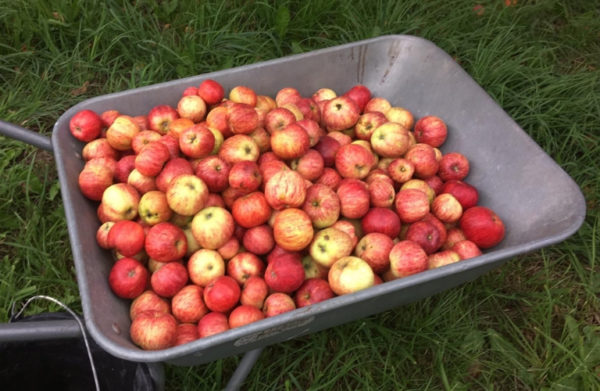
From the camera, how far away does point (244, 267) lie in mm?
2346

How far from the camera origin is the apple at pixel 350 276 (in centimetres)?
218

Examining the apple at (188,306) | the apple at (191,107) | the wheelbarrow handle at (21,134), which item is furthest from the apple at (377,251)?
the wheelbarrow handle at (21,134)

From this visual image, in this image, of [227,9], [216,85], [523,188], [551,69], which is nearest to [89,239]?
[216,85]

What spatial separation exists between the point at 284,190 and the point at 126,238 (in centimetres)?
78

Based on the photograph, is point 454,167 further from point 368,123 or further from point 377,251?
point 377,251

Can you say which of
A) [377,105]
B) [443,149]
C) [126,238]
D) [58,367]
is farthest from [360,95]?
[58,367]

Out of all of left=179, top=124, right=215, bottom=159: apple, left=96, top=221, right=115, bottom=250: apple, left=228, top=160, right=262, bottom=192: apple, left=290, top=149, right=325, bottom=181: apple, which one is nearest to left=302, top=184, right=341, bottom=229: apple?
left=290, top=149, right=325, bottom=181: apple

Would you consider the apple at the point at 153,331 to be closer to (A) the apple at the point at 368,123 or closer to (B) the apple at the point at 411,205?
(B) the apple at the point at 411,205

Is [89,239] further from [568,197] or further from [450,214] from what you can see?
[568,197]

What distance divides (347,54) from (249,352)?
1948mm

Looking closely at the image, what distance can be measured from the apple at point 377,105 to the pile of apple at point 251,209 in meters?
0.26

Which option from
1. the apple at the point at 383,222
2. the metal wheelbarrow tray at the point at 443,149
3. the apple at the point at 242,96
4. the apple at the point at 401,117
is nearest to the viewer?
the metal wheelbarrow tray at the point at 443,149

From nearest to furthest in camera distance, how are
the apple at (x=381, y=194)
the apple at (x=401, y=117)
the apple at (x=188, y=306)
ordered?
the apple at (x=188, y=306), the apple at (x=381, y=194), the apple at (x=401, y=117)

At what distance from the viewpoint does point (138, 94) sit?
2.72 metres
